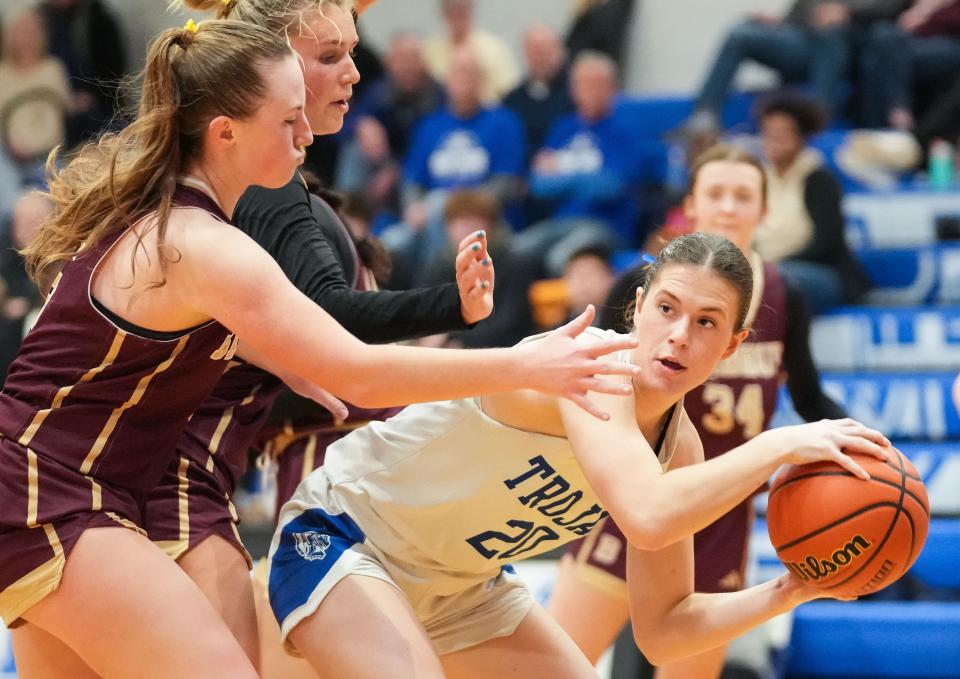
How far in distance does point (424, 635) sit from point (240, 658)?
0.44 meters

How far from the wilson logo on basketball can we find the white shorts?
2.43ft

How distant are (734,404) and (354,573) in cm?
190

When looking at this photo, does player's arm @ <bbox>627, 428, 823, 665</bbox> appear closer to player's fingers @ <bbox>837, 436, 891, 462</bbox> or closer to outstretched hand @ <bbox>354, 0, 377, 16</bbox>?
player's fingers @ <bbox>837, 436, 891, 462</bbox>

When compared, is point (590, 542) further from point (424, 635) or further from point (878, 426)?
point (878, 426)

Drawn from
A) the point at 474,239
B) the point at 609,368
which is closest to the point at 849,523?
the point at 609,368

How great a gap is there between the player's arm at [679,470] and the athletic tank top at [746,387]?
1721mm

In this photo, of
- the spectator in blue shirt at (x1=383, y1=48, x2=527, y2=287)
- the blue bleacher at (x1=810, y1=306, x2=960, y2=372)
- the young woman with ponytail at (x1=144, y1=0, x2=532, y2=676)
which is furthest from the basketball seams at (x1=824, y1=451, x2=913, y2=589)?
the spectator in blue shirt at (x1=383, y1=48, x2=527, y2=287)

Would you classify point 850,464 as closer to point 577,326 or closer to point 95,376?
point 577,326

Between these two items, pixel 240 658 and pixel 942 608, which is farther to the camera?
pixel 942 608

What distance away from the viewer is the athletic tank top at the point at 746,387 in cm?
458

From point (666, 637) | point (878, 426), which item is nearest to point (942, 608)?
point (878, 426)

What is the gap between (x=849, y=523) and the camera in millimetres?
2822

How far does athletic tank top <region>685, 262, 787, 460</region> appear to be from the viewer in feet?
15.0

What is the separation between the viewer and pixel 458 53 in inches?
388
